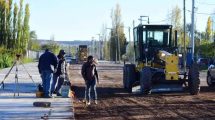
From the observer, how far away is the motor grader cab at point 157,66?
22.8 meters

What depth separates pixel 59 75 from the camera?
21.8 meters

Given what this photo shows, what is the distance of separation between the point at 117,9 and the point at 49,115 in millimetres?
107201

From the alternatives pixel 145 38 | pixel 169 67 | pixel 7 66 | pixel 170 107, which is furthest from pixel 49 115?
pixel 7 66

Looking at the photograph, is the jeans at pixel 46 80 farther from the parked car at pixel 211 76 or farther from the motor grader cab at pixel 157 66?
the parked car at pixel 211 76

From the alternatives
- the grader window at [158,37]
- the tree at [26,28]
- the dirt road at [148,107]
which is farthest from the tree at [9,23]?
the dirt road at [148,107]

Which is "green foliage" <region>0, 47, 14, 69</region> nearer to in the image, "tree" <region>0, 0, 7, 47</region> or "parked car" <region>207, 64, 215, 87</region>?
"tree" <region>0, 0, 7, 47</region>

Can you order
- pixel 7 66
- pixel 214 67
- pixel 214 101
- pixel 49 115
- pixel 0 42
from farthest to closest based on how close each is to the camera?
pixel 0 42, pixel 7 66, pixel 214 67, pixel 214 101, pixel 49 115

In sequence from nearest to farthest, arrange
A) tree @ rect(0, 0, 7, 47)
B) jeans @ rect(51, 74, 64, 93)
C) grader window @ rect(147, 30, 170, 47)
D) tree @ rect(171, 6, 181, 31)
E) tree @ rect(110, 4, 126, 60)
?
jeans @ rect(51, 74, 64, 93)
grader window @ rect(147, 30, 170, 47)
tree @ rect(0, 0, 7, 47)
tree @ rect(171, 6, 181, 31)
tree @ rect(110, 4, 126, 60)

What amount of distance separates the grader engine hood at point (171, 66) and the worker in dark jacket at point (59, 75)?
4.45 m

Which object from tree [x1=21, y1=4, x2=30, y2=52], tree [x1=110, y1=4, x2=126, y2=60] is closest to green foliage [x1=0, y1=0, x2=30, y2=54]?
tree [x1=21, y1=4, x2=30, y2=52]

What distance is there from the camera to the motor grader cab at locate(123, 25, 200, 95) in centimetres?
2281

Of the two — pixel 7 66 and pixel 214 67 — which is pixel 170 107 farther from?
pixel 7 66

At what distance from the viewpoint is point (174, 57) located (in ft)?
76.1

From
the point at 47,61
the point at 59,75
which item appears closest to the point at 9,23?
the point at 59,75
